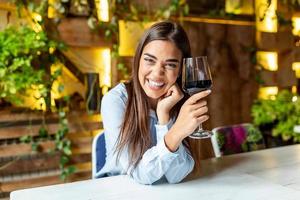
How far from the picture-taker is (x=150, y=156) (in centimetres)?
95

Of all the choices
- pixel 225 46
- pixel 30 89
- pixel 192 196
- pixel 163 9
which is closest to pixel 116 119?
pixel 192 196

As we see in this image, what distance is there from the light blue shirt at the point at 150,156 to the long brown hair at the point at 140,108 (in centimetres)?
2

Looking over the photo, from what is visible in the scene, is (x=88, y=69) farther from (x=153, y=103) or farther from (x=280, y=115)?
(x=280, y=115)

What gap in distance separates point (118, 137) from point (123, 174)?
5.7 inches

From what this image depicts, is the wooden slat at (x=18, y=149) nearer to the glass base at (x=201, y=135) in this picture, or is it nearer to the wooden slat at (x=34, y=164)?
the wooden slat at (x=34, y=164)

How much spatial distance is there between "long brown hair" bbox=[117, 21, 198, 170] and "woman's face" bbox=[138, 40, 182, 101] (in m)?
0.03

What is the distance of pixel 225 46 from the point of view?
9.13 feet

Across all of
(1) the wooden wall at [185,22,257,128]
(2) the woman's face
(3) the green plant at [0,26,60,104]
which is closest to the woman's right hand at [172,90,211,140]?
(2) the woman's face

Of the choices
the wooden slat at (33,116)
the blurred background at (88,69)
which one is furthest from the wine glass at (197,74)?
the wooden slat at (33,116)

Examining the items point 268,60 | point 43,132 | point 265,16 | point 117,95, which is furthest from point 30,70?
point 268,60

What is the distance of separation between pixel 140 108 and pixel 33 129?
114 cm

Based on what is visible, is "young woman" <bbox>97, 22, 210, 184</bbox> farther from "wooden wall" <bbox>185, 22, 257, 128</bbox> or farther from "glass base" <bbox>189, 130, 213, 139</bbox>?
"wooden wall" <bbox>185, 22, 257, 128</bbox>

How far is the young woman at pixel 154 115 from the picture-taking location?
0.93 metres

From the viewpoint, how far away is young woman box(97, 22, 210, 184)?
934mm
